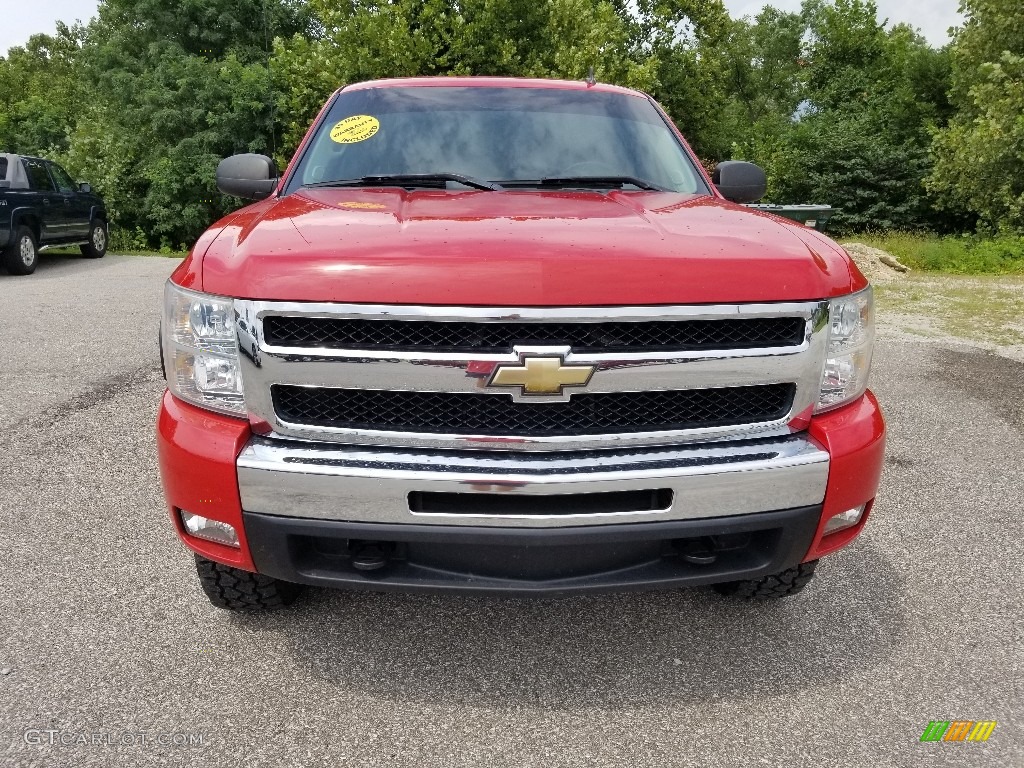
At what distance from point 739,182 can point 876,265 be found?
12.5 metres

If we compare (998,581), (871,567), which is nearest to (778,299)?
(871,567)

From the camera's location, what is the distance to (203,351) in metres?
2.12

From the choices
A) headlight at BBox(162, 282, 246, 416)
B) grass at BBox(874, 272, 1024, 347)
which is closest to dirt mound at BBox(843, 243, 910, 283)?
grass at BBox(874, 272, 1024, 347)

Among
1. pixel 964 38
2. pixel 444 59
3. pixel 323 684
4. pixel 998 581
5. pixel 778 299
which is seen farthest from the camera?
pixel 964 38

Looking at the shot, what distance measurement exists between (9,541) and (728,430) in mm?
2962

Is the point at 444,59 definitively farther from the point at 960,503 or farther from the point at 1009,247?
the point at 960,503

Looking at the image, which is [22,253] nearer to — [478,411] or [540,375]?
[478,411]

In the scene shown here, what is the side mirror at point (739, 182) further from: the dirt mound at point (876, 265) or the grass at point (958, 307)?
the dirt mound at point (876, 265)

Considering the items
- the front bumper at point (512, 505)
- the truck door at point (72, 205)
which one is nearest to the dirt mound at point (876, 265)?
the front bumper at point (512, 505)

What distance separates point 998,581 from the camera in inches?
121

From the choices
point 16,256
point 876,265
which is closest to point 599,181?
point 16,256

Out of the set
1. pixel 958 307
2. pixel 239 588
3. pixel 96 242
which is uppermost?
pixel 239 588

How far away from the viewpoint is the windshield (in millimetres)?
3119

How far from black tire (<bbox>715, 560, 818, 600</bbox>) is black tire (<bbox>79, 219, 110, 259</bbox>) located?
15.3 metres
